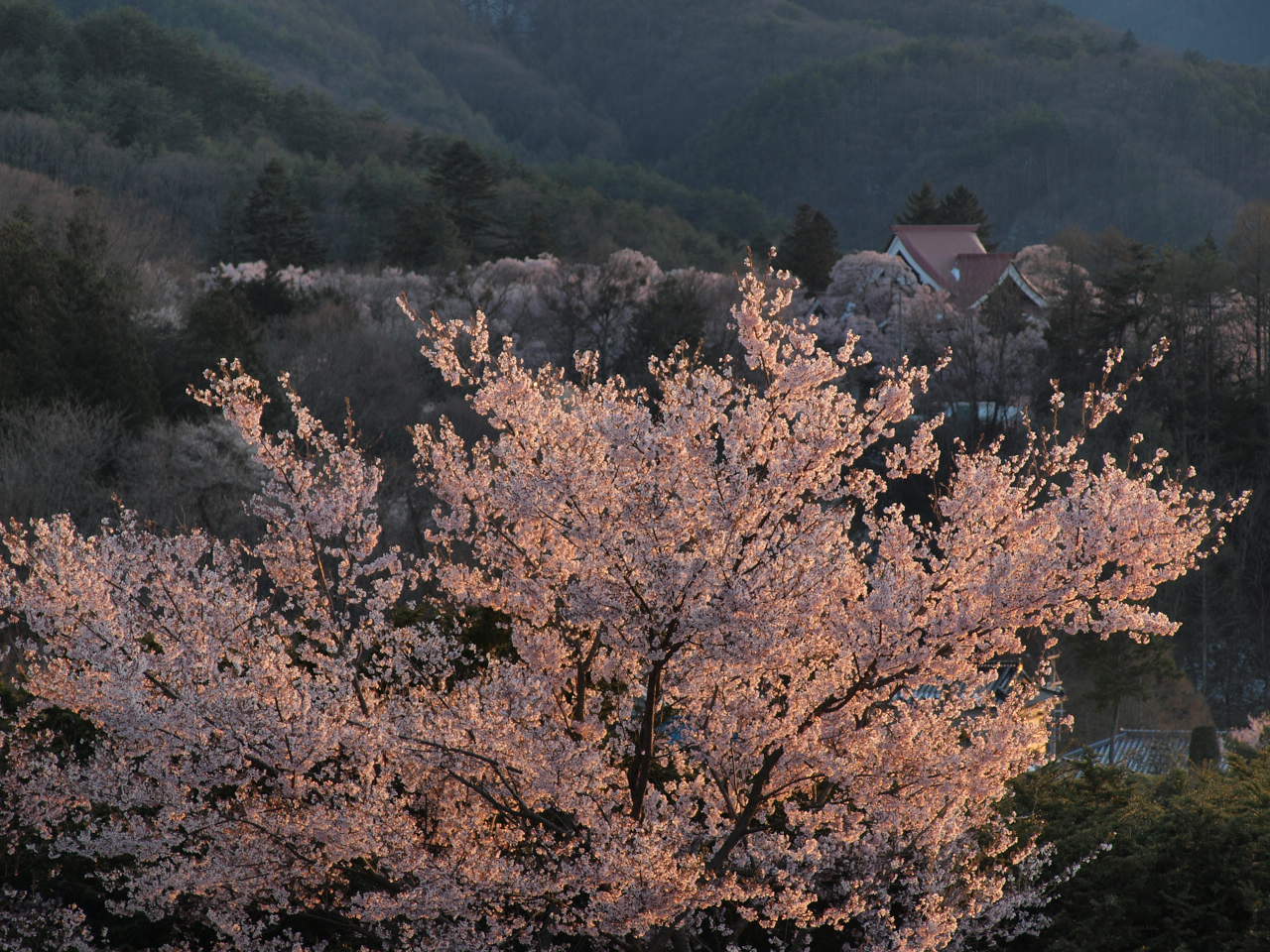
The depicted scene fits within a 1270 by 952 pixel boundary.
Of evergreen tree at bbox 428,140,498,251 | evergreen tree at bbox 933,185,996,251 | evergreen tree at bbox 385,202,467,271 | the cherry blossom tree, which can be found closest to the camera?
the cherry blossom tree

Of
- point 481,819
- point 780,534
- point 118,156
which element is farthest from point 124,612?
point 118,156

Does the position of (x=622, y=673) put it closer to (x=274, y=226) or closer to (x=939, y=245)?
(x=274, y=226)

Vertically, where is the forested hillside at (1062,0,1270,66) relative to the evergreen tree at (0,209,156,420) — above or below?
above

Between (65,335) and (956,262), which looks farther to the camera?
(956,262)

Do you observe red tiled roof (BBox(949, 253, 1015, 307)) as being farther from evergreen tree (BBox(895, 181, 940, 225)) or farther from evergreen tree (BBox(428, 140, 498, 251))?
evergreen tree (BBox(428, 140, 498, 251))

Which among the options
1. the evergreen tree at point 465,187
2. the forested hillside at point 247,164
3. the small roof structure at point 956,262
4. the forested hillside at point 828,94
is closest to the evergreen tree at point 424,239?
the forested hillside at point 247,164

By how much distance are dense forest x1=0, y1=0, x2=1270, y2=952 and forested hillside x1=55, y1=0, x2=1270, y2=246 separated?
336 mm

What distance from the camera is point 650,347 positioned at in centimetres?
3412

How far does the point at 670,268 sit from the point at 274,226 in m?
16.8

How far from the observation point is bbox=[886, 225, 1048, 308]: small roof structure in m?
42.8

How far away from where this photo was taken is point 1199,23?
421 ft

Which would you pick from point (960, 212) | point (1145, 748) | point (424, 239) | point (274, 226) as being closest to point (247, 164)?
point (274, 226)

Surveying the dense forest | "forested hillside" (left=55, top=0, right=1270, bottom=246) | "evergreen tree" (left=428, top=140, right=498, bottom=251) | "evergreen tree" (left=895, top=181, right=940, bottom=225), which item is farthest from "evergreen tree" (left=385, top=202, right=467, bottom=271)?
"forested hillside" (left=55, top=0, right=1270, bottom=246)

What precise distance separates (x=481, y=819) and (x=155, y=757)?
5.46ft
